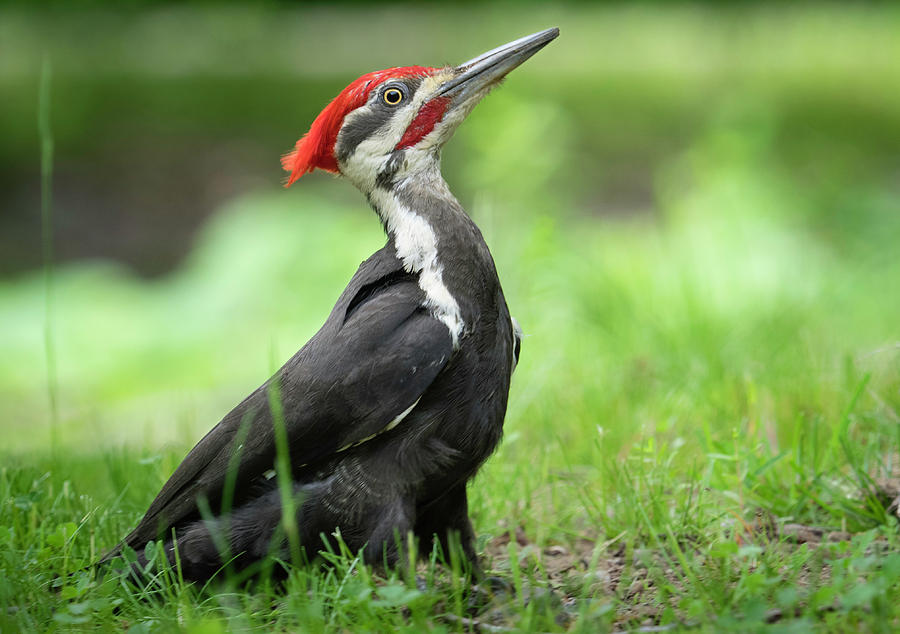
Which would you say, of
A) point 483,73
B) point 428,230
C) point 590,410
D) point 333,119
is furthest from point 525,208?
point 428,230

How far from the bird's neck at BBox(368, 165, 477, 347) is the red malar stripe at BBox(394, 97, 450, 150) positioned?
11 centimetres

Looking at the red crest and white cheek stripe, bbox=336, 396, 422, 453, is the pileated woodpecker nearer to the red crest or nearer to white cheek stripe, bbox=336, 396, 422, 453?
white cheek stripe, bbox=336, 396, 422, 453

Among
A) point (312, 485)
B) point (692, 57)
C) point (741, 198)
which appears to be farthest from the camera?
point (692, 57)

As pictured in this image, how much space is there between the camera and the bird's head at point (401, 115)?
3.08 metres

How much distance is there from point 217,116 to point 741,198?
8677 millimetres

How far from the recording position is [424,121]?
3092 mm

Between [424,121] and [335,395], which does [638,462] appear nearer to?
[335,395]

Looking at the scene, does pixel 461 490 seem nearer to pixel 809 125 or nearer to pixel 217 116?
pixel 809 125

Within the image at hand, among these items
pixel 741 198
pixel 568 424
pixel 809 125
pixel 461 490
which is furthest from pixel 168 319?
pixel 809 125

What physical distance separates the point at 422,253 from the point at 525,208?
4045 mm

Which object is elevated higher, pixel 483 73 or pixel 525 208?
pixel 483 73

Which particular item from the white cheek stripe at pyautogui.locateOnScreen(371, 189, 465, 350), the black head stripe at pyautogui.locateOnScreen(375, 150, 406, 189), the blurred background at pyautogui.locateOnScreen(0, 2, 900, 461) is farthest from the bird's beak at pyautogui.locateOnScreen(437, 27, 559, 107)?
the blurred background at pyautogui.locateOnScreen(0, 2, 900, 461)

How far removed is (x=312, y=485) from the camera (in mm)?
2746

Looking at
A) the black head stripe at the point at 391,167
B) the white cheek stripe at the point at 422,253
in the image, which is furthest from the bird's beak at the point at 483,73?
the white cheek stripe at the point at 422,253
